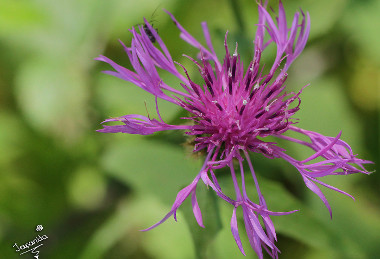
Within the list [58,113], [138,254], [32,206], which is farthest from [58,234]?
[58,113]

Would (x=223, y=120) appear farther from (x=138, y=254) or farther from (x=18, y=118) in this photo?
(x=18, y=118)

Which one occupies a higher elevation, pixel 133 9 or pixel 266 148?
pixel 133 9

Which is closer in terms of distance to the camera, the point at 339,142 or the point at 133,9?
the point at 339,142

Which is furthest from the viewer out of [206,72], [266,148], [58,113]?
[58,113]

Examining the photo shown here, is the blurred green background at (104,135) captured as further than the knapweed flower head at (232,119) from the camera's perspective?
Yes

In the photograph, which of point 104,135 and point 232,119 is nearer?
point 232,119

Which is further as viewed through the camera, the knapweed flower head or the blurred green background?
the blurred green background

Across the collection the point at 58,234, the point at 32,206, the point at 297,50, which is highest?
the point at 297,50

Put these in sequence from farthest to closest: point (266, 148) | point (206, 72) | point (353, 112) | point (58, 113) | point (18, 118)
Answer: point (353, 112) → point (18, 118) → point (58, 113) → point (206, 72) → point (266, 148)
